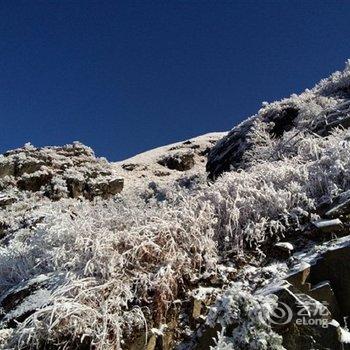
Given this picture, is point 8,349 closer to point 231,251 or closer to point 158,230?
point 158,230

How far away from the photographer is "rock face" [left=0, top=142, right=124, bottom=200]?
22391 millimetres

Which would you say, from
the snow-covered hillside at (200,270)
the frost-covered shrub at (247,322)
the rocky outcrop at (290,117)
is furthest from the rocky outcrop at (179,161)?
the frost-covered shrub at (247,322)

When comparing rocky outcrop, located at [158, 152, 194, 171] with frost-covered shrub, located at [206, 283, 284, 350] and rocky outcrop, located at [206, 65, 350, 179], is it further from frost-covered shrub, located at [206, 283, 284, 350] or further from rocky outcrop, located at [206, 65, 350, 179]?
frost-covered shrub, located at [206, 283, 284, 350]

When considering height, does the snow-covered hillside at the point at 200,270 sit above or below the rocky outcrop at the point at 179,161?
below

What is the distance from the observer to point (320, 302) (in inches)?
162

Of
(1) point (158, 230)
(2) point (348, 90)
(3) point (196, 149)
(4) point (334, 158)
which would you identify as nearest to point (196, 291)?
(1) point (158, 230)

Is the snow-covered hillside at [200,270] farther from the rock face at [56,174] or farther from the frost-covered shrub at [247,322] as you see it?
the rock face at [56,174]

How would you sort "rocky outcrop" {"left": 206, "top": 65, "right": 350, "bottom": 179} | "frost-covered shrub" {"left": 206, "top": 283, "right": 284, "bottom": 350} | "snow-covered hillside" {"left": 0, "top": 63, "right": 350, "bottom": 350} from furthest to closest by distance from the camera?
"rocky outcrop" {"left": 206, "top": 65, "right": 350, "bottom": 179}, "snow-covered hillside" {"left": 0, "top": 63, "right": 350, "bottom": 350}, "frost-covered shrub" {"left": 206, "top": 283, "right": 284, "bottom": 350}

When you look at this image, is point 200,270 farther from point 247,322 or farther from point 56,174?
point 56,174

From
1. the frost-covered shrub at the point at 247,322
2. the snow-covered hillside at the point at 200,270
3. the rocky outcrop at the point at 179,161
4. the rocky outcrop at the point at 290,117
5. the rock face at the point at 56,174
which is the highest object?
the rocky outcrop at the point at 179,161

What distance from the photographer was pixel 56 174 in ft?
76.4

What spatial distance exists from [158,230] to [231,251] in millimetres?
961

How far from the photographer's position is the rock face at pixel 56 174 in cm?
2239

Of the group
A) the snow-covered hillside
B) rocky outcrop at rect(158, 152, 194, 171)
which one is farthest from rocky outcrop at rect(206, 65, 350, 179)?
rocky outcrop at rect(158, 152, 194, 171)
